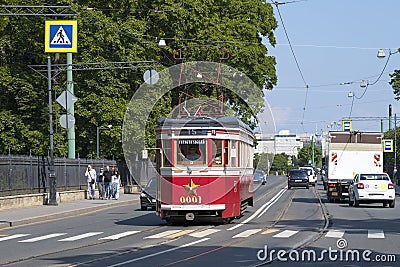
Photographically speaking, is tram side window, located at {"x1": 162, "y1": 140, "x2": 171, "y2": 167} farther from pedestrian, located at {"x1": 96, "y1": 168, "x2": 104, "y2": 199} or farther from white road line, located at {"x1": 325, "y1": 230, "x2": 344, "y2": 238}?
pedestrian, located at {"x1": 96, "y1": 168, "x2": 104, "y2": 199}

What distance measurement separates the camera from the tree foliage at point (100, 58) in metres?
48.9

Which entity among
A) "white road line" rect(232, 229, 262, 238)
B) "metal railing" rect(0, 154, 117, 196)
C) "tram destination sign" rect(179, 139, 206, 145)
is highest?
"tram destination sign" rect(179, 139, 206, 145)

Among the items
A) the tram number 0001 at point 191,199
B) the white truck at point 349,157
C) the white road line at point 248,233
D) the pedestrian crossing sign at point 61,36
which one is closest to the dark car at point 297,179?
the white truck at point 349,157

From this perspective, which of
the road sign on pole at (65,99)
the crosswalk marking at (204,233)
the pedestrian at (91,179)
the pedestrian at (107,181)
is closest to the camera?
the crosswalk marking at (204,233)

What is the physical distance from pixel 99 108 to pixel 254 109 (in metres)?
11.9

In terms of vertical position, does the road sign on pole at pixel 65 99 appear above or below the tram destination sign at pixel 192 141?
above

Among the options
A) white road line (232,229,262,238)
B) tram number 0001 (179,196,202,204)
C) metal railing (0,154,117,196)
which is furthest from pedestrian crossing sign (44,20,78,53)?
white road line (232,229,262,238)

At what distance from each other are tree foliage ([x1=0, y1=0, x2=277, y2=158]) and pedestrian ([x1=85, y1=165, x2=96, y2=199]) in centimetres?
545

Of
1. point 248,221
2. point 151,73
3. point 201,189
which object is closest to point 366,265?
point 201,189

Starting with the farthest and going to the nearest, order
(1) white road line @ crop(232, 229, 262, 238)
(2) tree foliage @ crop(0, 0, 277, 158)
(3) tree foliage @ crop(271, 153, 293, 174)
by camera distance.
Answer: (3) tree foliage @ crop(271, 153, 293, 174)
(2) tree foliage @ crop(0, 0, 277, 158)
(1) white road line @ crop(232, 229, 262, 238)

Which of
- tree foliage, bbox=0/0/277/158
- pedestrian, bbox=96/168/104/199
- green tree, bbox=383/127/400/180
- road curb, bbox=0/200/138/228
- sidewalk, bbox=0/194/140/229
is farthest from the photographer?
green tree, bbox=383/127/400/180

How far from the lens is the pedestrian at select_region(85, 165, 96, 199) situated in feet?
140

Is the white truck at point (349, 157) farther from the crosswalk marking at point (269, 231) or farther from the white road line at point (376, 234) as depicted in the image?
the white road line at point (376, 234)

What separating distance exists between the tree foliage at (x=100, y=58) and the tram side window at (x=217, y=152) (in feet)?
81.8
